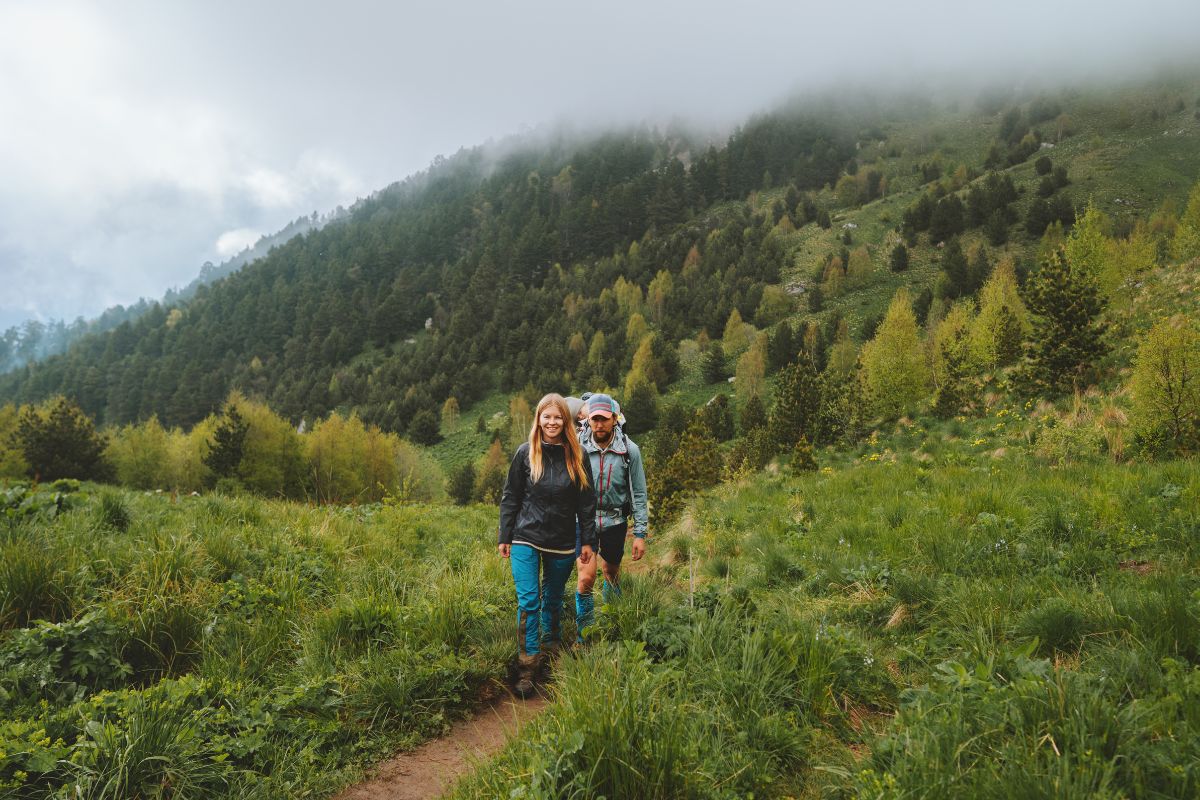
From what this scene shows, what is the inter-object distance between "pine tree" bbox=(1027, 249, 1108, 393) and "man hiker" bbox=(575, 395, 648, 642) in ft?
57.7

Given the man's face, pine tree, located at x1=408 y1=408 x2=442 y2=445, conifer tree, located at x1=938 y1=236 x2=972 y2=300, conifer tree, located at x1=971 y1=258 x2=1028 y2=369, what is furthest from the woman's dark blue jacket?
pine tree, located at x1=408 y1=408 x2=442 y2=445

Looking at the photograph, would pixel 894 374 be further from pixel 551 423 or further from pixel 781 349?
pixel 781 349

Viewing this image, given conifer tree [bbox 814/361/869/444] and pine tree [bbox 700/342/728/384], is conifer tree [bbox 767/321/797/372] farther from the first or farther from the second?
conifer tree [bbox 814/361/869/444]

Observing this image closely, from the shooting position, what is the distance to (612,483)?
5.20 meters

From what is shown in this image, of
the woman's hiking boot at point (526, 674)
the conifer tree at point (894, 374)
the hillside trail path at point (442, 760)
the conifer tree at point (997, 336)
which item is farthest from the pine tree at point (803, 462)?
the conifer tree at point (997, 336)

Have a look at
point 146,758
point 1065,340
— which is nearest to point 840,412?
point 1065,340

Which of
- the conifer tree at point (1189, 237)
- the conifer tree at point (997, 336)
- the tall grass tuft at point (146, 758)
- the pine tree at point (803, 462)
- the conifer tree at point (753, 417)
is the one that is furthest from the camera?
the conifer tree at point (753, 417)

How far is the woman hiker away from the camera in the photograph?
4426 millimetres

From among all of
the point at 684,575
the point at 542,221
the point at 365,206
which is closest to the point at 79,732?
the point at 684,575

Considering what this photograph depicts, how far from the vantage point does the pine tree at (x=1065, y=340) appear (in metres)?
16.9

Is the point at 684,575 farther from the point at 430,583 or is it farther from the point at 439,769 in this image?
the point at 439,769

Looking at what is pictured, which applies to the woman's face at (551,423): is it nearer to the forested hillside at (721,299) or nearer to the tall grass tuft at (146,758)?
the tall grass tuft at (146,758)

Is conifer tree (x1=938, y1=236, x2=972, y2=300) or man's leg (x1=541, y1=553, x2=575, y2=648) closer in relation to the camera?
man's leg (x1=541, y1=553, x2=575, y2=648)

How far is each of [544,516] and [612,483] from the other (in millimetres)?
949
